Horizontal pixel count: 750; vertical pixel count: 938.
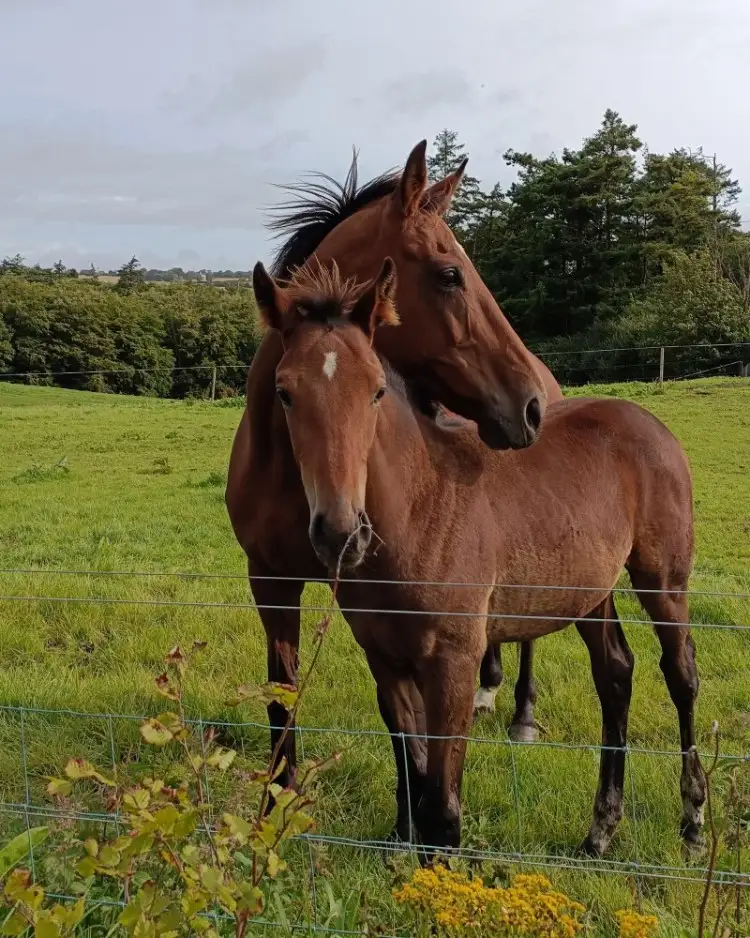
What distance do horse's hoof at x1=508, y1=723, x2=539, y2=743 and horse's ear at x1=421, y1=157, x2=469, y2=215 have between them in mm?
2568

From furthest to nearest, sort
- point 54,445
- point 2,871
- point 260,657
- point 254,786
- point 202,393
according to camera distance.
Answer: point 202,393 < point 54,445 < point 260,657 < point 254,786 < point 2,871

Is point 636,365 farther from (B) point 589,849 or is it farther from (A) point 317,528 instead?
(A) point 317,528

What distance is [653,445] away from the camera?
3.54 meters

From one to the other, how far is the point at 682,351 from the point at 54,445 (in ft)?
57.0

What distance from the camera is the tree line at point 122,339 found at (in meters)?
35.1

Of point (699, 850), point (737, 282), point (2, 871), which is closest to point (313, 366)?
point (2, 871)

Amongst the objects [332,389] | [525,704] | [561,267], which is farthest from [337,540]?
[561,267]

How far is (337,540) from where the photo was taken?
2.11 metres

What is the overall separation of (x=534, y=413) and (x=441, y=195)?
1.17 m

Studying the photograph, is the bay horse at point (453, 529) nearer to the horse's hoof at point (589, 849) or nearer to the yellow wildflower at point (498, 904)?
the horse's hoof at point (589, 849)

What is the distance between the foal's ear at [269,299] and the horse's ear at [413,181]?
0.99m

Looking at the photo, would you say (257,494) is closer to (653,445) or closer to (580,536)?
(580,536)

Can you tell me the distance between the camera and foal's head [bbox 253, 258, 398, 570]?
216 centimetres

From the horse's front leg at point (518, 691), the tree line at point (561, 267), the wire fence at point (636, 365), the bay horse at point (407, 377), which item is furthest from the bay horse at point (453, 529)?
the tree line at point (561, 267)
